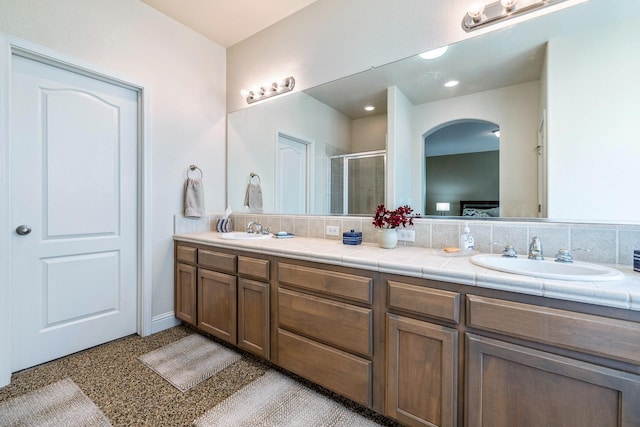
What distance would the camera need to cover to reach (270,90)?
2.57 meters

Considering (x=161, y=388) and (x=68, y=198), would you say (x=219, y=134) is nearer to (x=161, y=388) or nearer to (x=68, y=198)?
(x=68, y=198)

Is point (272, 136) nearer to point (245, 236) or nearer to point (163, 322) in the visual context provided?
point (245, 236)

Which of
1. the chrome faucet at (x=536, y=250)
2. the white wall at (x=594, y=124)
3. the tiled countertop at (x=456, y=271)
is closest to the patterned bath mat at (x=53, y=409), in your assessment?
the tiled countertop at (x=456, y=271)

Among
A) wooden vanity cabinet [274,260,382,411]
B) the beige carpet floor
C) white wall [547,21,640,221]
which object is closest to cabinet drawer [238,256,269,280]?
wooden vanity cabinet [274,260,382,411]

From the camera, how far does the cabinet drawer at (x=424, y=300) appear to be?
1140 millimetres

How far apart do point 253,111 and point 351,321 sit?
2.20 meters

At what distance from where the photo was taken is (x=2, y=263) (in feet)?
5.42

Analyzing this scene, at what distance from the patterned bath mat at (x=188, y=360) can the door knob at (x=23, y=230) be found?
110cm

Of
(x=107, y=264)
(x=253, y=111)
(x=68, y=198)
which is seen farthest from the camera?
(x=253, y=111)

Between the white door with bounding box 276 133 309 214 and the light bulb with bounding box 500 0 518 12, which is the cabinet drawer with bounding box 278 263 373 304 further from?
the light bulb with bounding box 500 0 518 12

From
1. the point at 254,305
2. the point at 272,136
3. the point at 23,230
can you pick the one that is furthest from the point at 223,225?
the point at 23,230

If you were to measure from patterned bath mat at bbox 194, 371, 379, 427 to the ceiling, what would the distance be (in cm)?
278

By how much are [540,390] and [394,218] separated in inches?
38.9

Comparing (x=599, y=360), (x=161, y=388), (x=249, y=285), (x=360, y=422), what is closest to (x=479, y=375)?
(x=599, y=360)
